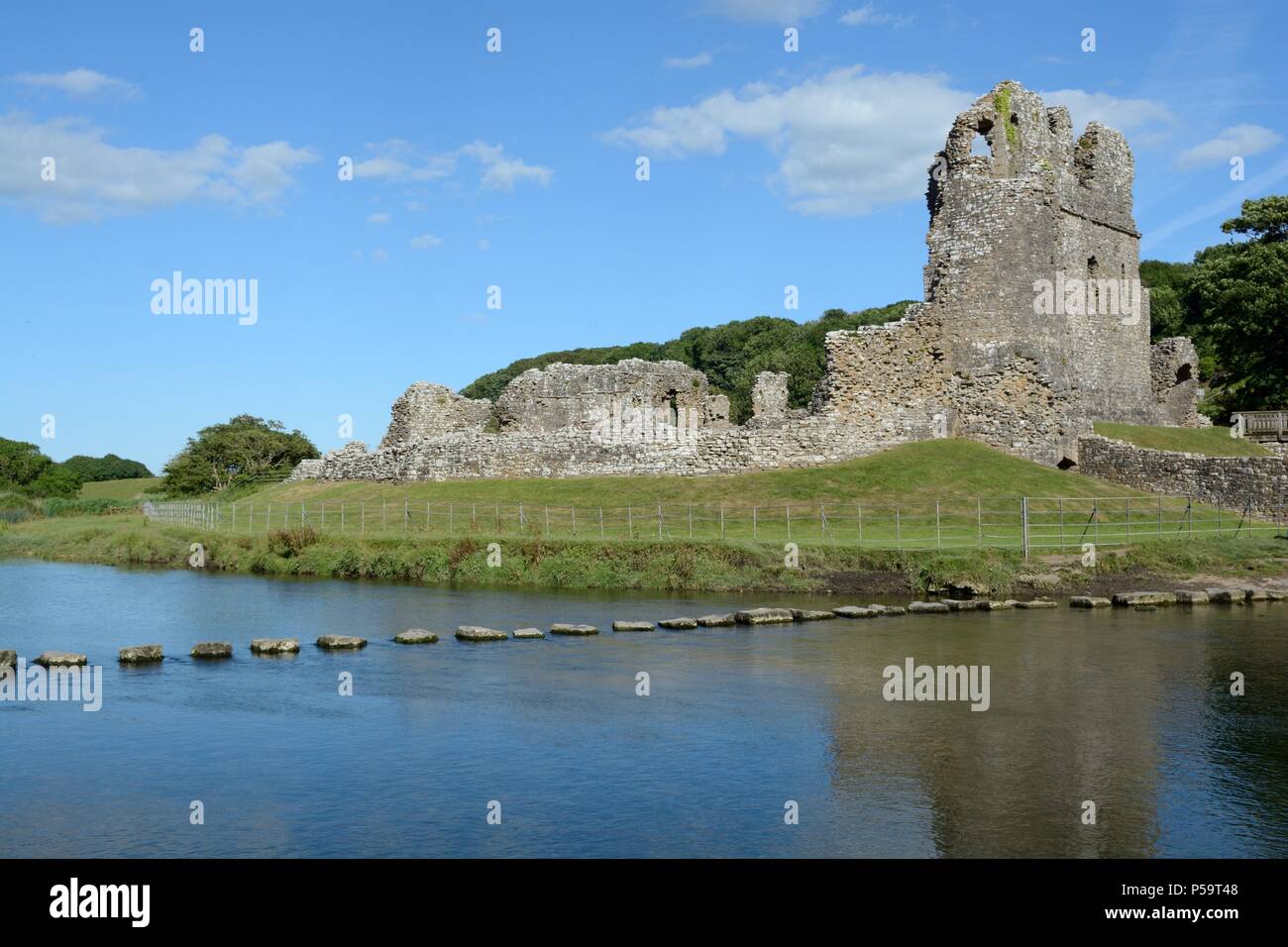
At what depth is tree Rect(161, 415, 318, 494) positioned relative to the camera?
74.6 meters

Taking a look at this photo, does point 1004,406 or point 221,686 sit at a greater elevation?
point 1004,406

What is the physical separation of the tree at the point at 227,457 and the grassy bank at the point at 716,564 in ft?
137

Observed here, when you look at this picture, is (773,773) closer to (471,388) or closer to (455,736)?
(455,736)

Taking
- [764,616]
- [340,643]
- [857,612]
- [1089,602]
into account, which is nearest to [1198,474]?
[1089,602]

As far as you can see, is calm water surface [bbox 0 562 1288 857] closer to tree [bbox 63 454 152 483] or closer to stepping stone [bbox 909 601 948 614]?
stepping stone [bbox 909 601 948 614]

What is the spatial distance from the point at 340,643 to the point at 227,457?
204 ft

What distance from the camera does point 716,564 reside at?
2747 centimetres

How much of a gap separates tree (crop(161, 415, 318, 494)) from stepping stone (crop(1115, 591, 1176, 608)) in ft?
187

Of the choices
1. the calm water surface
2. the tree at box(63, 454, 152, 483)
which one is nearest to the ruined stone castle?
the calm water surface

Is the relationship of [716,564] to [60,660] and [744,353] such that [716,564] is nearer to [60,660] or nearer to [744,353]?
[60,660]

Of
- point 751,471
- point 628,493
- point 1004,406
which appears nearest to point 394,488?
point 628,493
